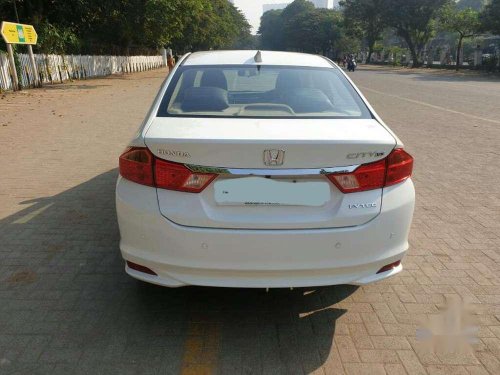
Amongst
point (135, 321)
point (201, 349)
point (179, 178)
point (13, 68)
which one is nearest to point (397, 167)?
point (179, 178)

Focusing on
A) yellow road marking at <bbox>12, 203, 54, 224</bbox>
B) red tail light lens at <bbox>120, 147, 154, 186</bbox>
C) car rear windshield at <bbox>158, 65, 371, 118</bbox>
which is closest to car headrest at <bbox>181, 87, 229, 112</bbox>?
car rear windshield at <bbox>158, 65, 371, 118</bbox>

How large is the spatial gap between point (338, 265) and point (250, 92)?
1671 mm

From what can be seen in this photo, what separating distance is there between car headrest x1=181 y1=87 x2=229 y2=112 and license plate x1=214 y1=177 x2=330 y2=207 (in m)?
0.89

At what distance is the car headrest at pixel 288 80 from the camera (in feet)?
11.4

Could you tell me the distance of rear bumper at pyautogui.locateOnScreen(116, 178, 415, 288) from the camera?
241cm

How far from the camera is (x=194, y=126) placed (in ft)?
8.76

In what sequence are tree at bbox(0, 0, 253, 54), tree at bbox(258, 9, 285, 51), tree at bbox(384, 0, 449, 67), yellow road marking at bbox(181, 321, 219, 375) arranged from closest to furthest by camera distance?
yellow road marking at bbox(181, 321, 219, 375)
tree at bbox(0, 0, 253, 54)
tree at bbox(384, 0, 449, 67)
tree at bbox(258, 9, 285, 51)

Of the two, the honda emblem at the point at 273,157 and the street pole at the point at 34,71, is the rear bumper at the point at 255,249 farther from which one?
the street pole at the point at 34,71

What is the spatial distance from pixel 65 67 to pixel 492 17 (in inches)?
1294

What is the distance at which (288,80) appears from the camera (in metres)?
3.53

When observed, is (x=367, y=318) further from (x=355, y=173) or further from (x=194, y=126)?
(x=194, y=126)

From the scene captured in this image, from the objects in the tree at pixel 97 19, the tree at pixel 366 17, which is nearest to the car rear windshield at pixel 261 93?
the tree at pixel 97 19

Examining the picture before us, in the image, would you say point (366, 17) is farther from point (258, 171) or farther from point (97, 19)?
point (258, 171)

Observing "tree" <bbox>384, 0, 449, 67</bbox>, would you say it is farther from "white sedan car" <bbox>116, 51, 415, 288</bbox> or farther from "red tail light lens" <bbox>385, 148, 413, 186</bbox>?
"white sedan car" <bbox>116, 51, 415, 288</bbox>
